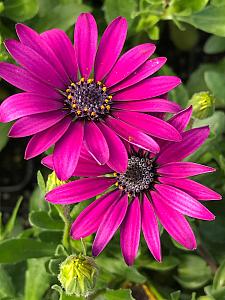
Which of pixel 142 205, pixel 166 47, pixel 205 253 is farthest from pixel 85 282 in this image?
pixel 166 47

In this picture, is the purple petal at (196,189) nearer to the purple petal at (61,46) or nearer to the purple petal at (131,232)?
the purple petal at (131,232)

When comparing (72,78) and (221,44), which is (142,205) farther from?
(221,44)

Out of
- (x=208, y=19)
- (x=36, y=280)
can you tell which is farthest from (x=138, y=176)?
(x=208, y=19)

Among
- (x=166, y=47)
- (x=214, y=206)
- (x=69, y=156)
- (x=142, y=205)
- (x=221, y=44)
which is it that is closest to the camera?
(x=69, y=156)

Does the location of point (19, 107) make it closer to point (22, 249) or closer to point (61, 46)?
point (61, 46)

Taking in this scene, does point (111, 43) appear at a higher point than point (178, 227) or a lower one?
higher
